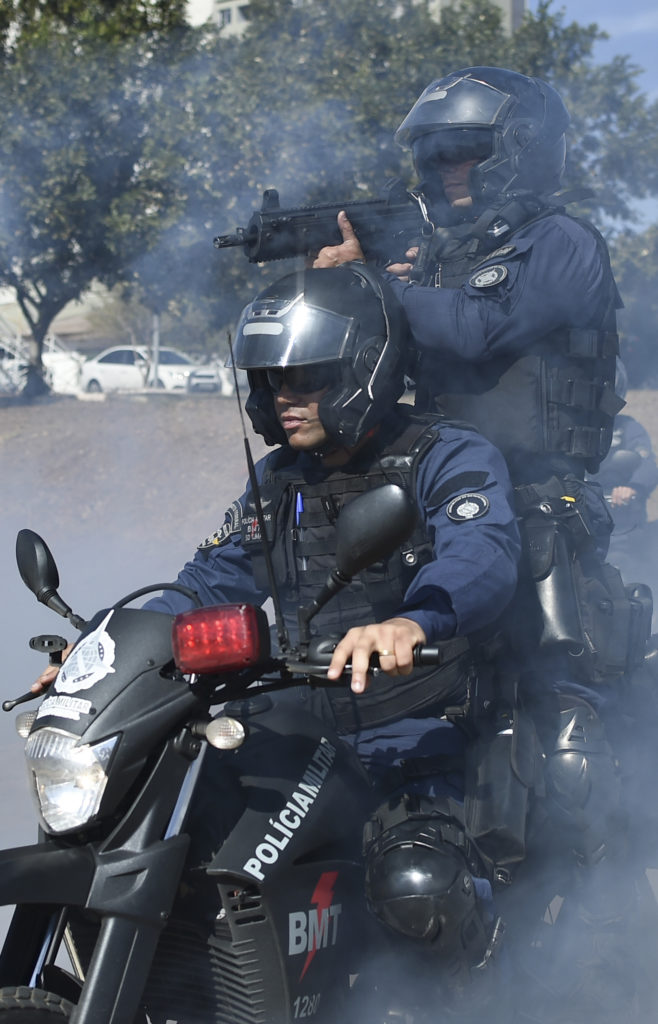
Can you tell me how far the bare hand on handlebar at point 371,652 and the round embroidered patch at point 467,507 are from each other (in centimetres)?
46

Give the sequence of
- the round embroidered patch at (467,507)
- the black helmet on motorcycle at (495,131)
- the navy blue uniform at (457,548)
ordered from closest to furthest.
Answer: the navy blue uniform at (457,548), the round embroidered patch at (467,507), the black helmet on motorcycle at (495,131)

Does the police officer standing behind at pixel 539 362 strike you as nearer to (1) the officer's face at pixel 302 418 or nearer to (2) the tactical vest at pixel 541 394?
(2) the tactical vest at pixel 541 394

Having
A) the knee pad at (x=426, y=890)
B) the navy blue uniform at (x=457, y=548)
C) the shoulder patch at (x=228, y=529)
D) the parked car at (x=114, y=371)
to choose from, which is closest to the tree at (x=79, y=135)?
the shoulder patch at (x=228, y=529)

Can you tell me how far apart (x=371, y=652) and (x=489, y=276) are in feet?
4.16

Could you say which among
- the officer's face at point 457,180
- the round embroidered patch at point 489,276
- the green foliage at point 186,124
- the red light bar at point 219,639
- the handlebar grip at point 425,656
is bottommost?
the green foliage at point 186,124

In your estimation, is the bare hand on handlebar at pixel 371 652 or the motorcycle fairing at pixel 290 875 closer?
the bare hand on handlebar at pixel 371 652

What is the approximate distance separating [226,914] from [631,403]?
13.6 m

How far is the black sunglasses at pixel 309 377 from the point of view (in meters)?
2.41

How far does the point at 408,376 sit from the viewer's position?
9.70 feet

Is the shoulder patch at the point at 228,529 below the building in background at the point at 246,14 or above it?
below

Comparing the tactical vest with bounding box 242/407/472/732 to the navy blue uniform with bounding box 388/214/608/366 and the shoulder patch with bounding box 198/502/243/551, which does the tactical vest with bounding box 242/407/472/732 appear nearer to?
the shoulder patch with bounding box 198/502/243/551

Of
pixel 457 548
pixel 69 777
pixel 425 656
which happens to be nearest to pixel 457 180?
pixel 457 548

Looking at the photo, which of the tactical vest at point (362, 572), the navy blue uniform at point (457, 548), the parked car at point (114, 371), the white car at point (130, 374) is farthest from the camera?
the parked car at point (114, 371)

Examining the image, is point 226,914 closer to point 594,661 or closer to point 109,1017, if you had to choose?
point 109,1017
